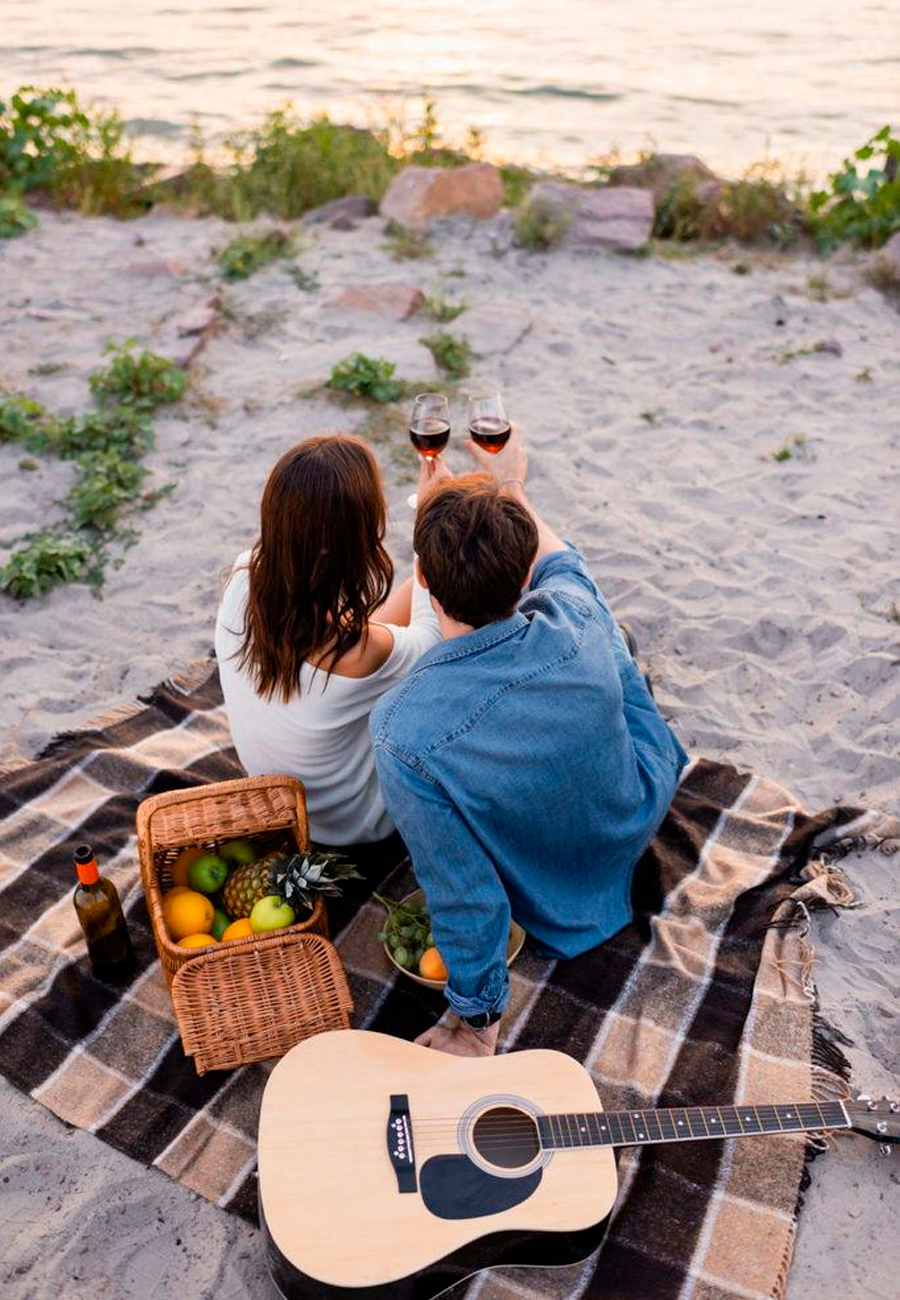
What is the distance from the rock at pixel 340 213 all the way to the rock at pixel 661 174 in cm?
199

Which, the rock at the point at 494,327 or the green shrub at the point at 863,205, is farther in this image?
the green shrub at the point at 863,205

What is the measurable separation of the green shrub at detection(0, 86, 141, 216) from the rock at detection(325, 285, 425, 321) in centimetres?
278

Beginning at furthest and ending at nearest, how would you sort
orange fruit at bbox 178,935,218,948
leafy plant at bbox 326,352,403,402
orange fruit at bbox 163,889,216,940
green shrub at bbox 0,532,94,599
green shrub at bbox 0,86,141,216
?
green shrub at bbox 0,86,141,216 < leafy plant at bbox 326,352,403,402 < green shrub at bbox 0,532,94,599 < orange fruit at bbox 163,889,216,940 < orange fruit at bbox 178,935,218,948

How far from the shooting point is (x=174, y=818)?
10.1 feet

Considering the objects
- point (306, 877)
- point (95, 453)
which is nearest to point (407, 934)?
point (306, 877)

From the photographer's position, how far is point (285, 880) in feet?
9.55

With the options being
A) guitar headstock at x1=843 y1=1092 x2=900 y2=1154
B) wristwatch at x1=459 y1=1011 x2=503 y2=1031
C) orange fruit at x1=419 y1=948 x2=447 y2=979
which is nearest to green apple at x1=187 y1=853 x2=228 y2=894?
Result: orange fruit at x1=419 y1=948 x2=447 y2=979

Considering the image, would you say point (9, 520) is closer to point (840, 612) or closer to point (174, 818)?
point (174, 818)

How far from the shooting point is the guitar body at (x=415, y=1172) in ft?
7.39

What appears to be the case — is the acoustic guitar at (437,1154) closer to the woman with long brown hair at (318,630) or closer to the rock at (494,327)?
the woman with long brown hair at (318,630)

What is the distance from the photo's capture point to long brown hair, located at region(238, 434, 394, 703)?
2.67 meters

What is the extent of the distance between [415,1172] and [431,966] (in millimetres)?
669

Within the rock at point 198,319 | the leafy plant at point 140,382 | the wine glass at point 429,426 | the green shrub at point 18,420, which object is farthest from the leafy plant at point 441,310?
the wine glass at point 429,426

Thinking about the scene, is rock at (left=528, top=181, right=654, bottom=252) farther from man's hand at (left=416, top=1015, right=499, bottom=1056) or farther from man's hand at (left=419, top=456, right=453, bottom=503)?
man's hand at (left=416, top=1015, right=499, bottom=1056)
